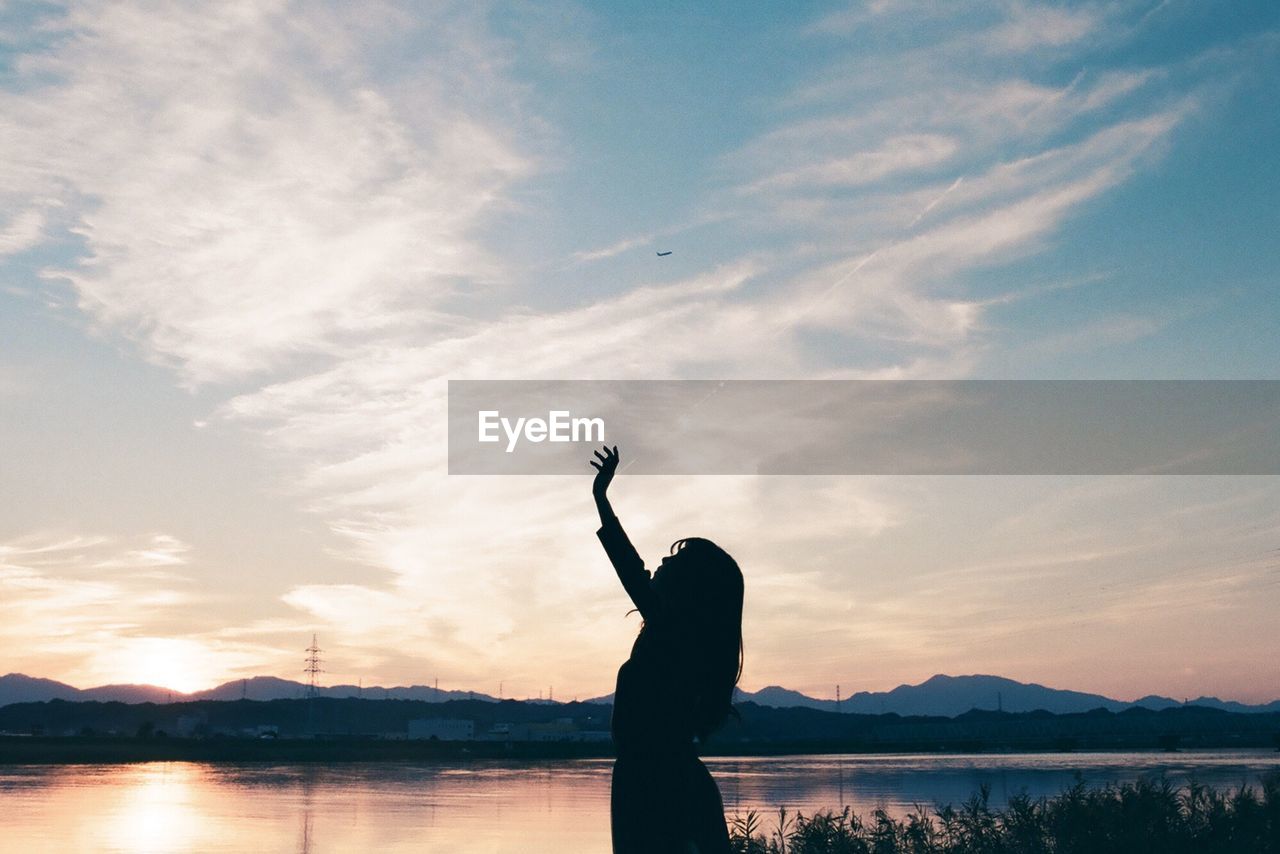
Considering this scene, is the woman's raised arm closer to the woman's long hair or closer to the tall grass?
the woman's long hair

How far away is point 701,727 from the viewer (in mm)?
4355

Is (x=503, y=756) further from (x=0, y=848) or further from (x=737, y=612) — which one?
(x=737, y=612)

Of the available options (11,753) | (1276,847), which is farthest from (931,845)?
(11,753)

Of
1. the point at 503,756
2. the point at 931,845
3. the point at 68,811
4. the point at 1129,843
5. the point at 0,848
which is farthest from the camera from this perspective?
the point at 503,756

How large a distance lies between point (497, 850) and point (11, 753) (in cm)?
13735

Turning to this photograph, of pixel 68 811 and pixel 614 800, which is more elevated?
pixel 614 800

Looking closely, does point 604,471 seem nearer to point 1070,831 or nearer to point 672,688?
point 672,688

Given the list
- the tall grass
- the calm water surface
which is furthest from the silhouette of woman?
the calm water surface

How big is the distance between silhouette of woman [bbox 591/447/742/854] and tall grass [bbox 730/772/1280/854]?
11.7m

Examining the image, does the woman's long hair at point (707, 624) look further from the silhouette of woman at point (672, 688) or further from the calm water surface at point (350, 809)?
the calm water surface at point (350, 809)

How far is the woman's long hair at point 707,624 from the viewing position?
434cm

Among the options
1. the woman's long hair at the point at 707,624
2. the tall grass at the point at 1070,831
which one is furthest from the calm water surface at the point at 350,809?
the woman's long hair at the point at 707,624

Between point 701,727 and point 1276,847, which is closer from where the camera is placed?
point 701,727

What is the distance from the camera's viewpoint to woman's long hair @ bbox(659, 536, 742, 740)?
14.2ft
